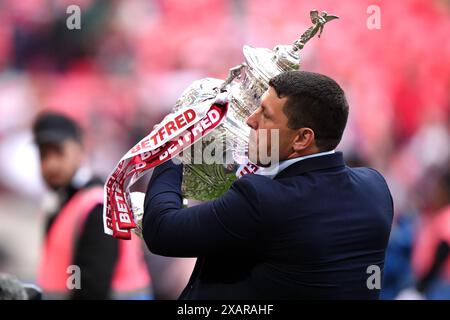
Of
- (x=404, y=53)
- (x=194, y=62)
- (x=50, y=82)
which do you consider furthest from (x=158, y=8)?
(x=404, y=53)

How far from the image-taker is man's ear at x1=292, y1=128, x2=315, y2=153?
1908 millimetres

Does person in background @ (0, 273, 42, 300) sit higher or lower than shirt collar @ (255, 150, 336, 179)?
lower

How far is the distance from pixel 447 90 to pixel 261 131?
164 inches

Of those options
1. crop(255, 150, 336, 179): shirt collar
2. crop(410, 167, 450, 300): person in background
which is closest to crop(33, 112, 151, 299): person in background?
crop(255, 150, 336, 179): shirt collar

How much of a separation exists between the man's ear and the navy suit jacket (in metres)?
0.03

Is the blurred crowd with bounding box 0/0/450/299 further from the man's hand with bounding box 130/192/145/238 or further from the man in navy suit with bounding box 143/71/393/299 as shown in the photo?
the man in navy suit with bounding box 143/71/393/299

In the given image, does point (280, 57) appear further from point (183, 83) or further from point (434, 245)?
point (434, 245)

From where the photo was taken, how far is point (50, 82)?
506 cm

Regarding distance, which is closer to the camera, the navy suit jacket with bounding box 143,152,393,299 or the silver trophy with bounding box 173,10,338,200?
the navy suit jacket with bounding box 143,152,393,299

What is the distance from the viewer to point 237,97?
79.7 inches

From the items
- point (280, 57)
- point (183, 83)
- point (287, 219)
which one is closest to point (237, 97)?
point (280, 57)

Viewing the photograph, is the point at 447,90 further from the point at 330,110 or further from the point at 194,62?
the point at 330,110

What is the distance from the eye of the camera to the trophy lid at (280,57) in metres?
1.99

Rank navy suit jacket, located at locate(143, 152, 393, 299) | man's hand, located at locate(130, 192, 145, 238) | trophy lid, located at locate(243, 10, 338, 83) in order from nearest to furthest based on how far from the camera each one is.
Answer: navy suit jacket, located at locate(143, 152, 393, 299) < trophy lid, located at locate(243, 10, 338, 83) < man's hand, located at locate(130, 192, 145, 238)
